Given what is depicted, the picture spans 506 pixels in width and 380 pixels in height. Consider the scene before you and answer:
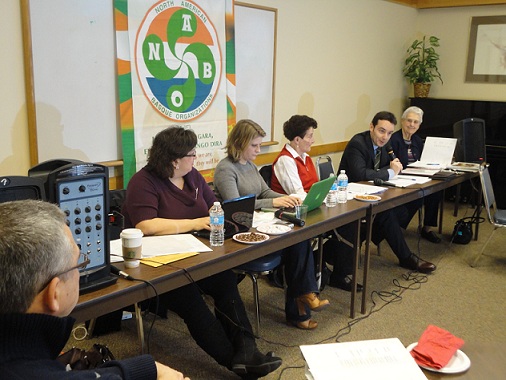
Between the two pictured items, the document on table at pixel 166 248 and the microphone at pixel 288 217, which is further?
the microphone at pixel 288 217

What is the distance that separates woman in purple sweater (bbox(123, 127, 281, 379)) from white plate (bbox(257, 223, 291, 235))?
0.85 feet

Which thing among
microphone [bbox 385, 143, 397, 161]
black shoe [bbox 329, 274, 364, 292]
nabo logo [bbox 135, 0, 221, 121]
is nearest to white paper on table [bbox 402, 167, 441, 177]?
microphone [bbox 385, 143, 397, 161]

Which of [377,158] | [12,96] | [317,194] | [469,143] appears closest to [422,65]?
[469,143]

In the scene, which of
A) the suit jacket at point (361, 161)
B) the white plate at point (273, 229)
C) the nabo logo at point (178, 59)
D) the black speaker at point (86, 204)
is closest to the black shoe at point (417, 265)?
the suit jacket at point (361, 161)

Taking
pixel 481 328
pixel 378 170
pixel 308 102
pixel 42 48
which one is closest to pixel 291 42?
pixel 308 102

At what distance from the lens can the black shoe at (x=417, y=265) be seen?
3.92m

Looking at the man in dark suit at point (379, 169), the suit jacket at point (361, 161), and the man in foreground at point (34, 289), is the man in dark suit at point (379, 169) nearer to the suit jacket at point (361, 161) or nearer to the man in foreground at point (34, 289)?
the suit jacket at point (361, 161)

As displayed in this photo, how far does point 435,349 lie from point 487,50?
569 centimetres

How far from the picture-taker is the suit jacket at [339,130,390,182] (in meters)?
3.81

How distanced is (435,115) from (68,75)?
4.51m

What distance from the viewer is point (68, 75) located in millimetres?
3072

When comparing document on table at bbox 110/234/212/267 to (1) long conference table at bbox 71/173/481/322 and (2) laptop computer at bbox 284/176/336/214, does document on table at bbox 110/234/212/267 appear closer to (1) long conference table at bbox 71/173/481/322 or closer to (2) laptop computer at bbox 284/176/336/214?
(1) long conference table at bbox 71/173/481/322

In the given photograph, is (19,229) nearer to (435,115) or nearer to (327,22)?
(327,22)

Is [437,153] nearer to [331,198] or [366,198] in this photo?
[366,198]
